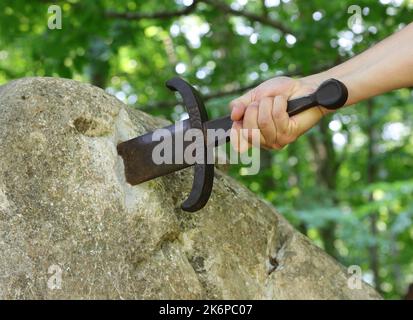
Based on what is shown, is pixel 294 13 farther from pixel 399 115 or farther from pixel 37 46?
pixel 399 115

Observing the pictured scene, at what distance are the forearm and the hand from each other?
113mm

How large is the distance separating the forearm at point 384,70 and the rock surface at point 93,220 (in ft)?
2.25

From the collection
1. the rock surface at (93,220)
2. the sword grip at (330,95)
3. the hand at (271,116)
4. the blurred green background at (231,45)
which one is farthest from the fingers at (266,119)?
the blurred green background at (231,45)

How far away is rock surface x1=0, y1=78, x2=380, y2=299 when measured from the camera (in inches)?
66.5

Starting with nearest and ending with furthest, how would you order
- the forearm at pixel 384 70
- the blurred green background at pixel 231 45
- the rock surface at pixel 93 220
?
the forearm at pixel 384 70, the rock surface at pixel 93 220, the blurred green background at pixel 231 45

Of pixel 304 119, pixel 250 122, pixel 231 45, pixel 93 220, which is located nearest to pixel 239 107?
pixel 250 122

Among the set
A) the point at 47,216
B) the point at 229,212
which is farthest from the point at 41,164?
the point at 229,212

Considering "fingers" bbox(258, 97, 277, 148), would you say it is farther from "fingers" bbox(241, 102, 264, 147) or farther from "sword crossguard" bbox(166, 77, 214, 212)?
"sword crossguard" bbox(166, 77, 214, 212)

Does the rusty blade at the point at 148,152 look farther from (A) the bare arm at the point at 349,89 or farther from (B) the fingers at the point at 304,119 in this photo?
(B) the fingers at the point at 304,119

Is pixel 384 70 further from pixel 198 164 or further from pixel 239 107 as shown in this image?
pixel 198 164

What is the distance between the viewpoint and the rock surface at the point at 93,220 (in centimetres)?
169

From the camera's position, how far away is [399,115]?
10.8 meters

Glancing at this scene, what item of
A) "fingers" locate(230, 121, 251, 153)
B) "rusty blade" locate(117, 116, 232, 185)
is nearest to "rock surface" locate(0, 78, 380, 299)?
"rusty blade" locate(117, 116, 232, 185)

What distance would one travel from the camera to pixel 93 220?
175 cm
